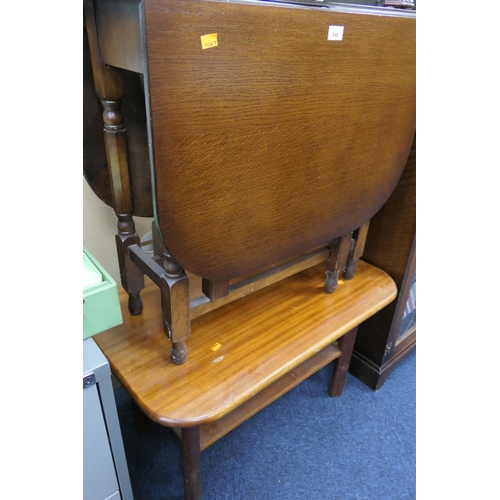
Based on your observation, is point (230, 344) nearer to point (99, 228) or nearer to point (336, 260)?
point (336, 260)

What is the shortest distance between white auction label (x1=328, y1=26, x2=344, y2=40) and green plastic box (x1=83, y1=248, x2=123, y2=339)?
0.59 meters

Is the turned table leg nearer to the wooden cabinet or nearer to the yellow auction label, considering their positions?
the wooden cabinet

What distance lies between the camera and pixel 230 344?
949mm

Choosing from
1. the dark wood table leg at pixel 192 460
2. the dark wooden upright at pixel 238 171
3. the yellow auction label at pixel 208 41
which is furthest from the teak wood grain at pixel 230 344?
the yellow auction label at pixel 208 41

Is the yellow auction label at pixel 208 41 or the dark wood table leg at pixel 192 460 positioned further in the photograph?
the dark wood table leg at pixel 192 460

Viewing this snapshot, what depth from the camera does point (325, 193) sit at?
89 cm

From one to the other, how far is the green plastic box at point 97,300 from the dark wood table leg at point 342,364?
2.63 ft

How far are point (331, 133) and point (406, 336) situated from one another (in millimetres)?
1012

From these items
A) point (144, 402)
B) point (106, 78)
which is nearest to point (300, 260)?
point (144, 402)

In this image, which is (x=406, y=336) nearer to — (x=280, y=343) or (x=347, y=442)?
(x=347, y=442)

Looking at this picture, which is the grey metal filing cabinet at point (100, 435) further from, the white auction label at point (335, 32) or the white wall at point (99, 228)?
the white auction label at point (335, 32)

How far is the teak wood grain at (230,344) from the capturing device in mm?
814

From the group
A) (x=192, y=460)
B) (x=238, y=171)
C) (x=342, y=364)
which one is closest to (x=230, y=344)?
(x=192, y=460)

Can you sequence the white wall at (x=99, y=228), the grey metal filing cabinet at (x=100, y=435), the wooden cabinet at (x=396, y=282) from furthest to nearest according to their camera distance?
the wooden cabinet at (x=396, y=282) < the white wall at (x=99, y=228) < the grey metal filing cabinet at (x=100, y=435)
